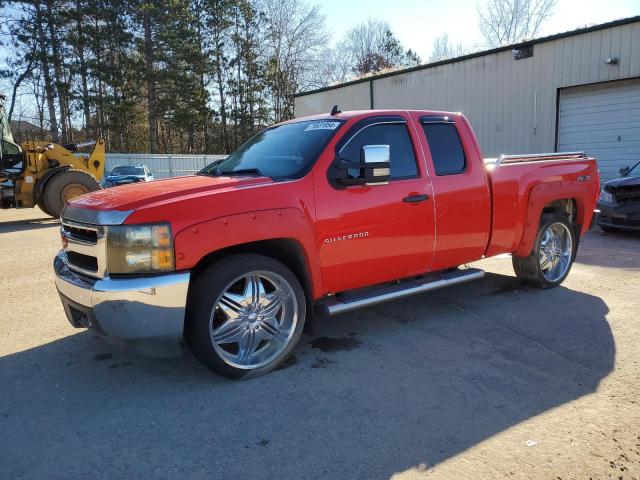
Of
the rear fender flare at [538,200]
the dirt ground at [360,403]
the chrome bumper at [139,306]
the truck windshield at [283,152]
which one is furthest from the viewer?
the rear fender flare at [538,200]

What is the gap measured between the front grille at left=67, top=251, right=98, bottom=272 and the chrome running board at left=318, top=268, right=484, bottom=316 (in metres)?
1.73

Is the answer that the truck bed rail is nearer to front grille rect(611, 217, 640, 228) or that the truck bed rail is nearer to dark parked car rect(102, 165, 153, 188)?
front grille rect(611, 217, 640, 228)

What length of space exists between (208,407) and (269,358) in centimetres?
66

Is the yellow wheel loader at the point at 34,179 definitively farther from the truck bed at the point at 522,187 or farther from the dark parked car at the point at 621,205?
the dark parked car at the point at 621,205

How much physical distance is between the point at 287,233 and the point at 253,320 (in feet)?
2.29

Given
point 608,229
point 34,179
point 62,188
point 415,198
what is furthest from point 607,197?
point 34,179

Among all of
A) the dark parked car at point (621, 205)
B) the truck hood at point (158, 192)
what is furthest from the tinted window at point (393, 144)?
the dark parked car at point (621, 205)

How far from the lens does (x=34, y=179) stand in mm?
14672

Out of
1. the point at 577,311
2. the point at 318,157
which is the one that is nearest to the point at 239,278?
the point at 318,157

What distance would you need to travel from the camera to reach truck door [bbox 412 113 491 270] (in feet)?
15.6

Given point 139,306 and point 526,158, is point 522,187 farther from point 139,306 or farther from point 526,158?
point 139,306

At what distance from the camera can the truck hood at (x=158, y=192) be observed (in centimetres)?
347

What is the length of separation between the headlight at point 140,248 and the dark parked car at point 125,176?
19074 millimetres

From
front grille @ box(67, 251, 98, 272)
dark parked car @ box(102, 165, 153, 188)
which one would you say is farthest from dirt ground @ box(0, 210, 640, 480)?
dark parked car @ box(102, 165, 153, 188)
